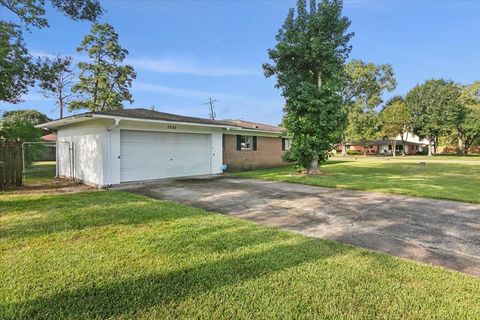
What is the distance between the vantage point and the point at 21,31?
13.8 meters

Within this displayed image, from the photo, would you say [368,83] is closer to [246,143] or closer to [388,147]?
[388,147]

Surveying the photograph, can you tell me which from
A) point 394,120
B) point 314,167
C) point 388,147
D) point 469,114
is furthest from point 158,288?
point 388,147

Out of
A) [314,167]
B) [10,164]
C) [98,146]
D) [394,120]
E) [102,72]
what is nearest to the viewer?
[10,164]

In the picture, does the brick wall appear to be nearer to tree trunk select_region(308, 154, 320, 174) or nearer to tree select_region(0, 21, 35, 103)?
tree trunk select_region(308, 154, 320, 174)

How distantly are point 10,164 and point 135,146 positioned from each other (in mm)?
4118

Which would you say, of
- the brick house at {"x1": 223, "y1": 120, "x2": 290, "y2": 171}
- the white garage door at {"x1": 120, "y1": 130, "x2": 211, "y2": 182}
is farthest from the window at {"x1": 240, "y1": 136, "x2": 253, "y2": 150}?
the white garage door at {"x1": 120, "y1": 130, "x2": 211, "y2": 182}

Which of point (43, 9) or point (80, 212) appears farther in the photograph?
point (43, 9)

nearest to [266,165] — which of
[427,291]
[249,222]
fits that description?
[249,222]

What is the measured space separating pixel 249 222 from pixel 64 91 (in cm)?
2969

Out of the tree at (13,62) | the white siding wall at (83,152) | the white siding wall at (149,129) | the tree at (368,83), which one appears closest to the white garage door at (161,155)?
the white siding wall at (149,129)

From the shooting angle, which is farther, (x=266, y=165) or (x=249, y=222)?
(x=266, y=165)

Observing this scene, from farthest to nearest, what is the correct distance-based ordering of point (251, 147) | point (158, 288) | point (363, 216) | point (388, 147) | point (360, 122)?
point (388, 147) → point (360, 122) → point (251, 147) → point (363, 216) → point (158, 288)

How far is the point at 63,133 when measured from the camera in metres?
13.7

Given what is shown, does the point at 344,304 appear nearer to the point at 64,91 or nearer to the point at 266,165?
the point at 266,165
